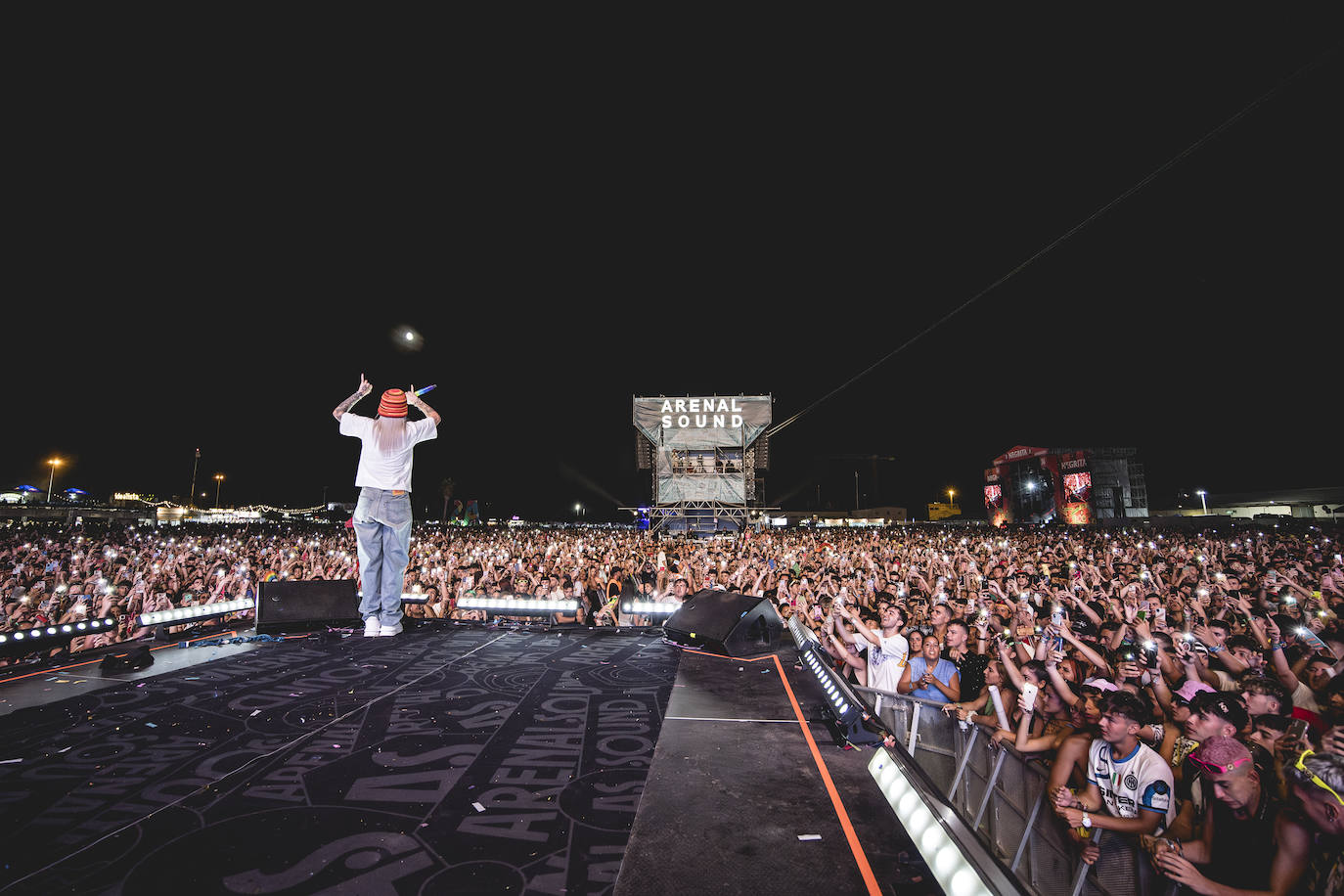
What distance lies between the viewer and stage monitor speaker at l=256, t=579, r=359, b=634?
7555 millimetres

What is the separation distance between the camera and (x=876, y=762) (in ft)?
12.2

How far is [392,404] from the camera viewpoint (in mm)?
6492

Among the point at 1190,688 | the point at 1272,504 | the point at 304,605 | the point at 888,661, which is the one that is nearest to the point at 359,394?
the point at 304,605

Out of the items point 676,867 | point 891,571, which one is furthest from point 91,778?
point 891,571

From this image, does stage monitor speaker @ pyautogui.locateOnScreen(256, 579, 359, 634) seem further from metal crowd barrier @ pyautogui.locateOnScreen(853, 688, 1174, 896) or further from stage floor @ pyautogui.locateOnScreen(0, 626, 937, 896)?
metal crowd barrier @ pyautogui.locateOnScreen(853, 688, 1174, 896)

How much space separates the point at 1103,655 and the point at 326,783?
8542 mm

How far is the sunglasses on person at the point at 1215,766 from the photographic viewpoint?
2933mm

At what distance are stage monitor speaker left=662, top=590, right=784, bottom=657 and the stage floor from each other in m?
1.41

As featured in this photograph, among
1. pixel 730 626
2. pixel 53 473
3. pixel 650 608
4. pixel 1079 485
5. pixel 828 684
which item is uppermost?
pixel 53 473

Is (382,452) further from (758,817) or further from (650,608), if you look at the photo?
(650,608)

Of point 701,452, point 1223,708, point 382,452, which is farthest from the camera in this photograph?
point 701,452

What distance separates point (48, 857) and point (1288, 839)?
5920 millimetres

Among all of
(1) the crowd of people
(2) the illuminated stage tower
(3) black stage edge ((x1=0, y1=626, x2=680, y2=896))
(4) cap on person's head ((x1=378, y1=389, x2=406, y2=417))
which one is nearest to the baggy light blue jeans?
(4) cap on person's head ((x1=378, y1=389, x2=406, y2=417))

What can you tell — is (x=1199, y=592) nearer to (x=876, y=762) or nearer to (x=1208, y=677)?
(x=1208, y=677)
